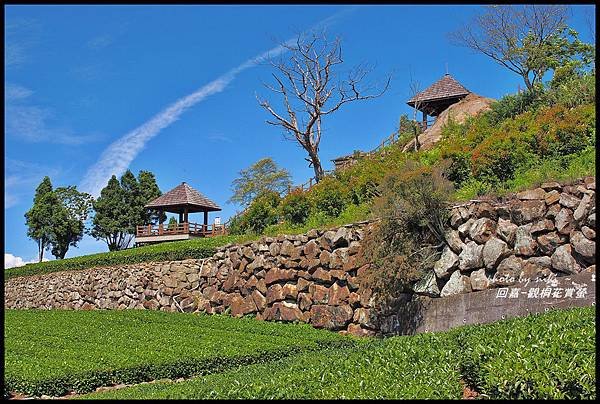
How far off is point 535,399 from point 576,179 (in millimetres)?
6714

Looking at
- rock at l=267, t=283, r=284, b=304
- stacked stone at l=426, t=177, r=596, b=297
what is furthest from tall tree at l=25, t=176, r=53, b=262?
stacked stone at l=426, t=177, r=596, b=297

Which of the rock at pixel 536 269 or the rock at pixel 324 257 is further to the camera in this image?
the rock at pixel 324 257

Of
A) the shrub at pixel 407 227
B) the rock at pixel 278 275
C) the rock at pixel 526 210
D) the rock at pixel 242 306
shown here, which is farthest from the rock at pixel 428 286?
the rock at pixel 242 306

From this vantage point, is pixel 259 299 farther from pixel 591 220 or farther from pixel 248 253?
pixel 591 220

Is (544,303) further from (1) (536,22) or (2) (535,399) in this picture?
(1) (536,22)

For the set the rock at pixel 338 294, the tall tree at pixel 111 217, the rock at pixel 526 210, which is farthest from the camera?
the tall tree at pixel 111 217

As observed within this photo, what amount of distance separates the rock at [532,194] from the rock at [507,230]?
0.53 meters

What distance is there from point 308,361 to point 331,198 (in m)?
9.61

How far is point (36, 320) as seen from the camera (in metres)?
15.9

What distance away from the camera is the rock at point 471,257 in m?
11.6

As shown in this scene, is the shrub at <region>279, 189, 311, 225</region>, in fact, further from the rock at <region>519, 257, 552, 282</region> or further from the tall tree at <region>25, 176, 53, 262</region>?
the tall tree at <region>25, 176, 53, 262</region>

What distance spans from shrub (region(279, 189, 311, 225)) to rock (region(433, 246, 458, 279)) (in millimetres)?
6251

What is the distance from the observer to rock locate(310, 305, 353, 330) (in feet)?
45.8

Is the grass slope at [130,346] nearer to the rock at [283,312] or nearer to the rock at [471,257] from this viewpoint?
the rock at [283,312]
